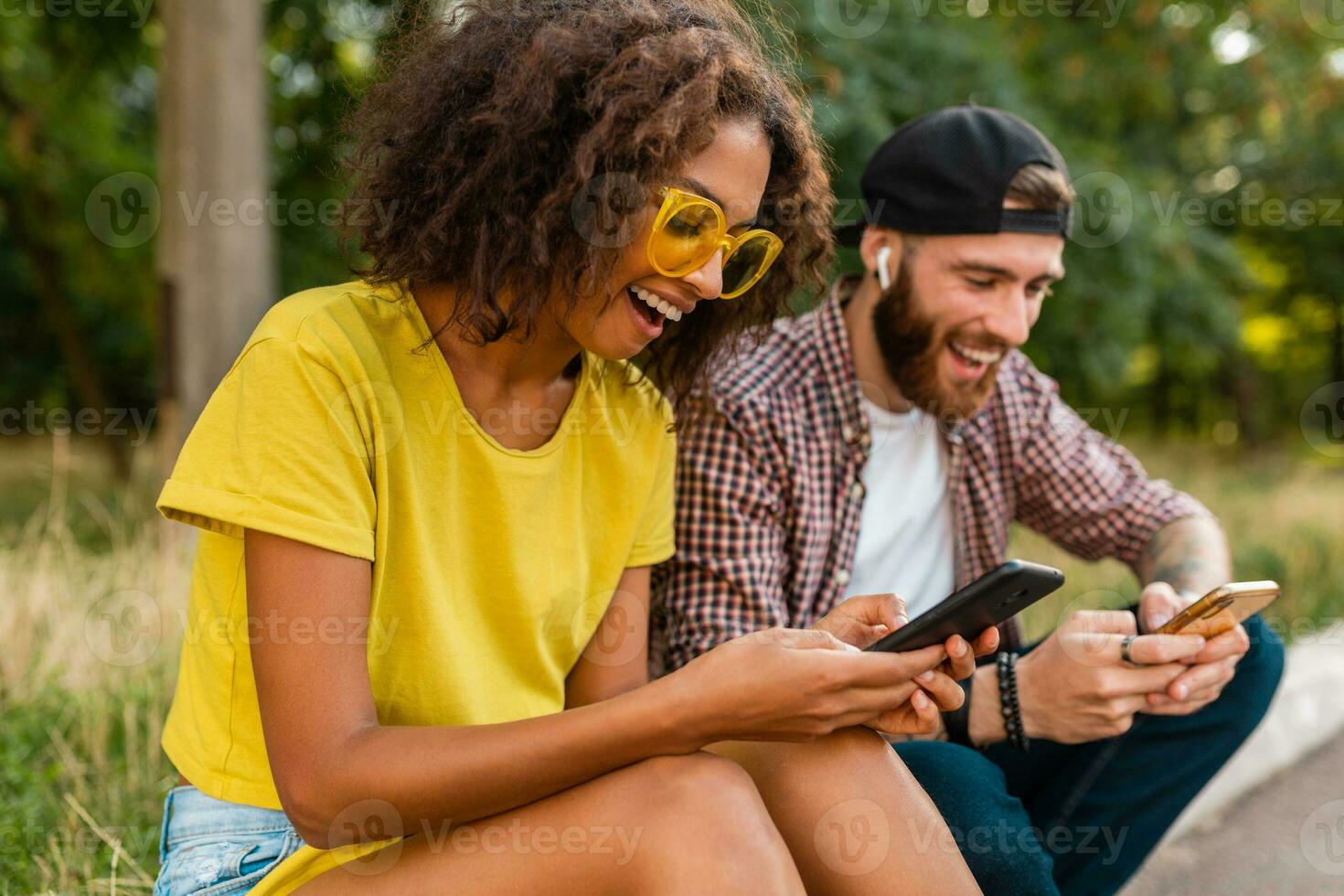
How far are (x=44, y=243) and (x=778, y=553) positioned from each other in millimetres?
8846

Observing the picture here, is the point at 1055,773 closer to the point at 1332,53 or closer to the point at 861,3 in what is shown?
the point at 861,3

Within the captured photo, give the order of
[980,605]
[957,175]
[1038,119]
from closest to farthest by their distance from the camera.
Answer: [980,605], [957,175], [1038,119]

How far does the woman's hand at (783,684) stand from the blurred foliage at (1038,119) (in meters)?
2.83

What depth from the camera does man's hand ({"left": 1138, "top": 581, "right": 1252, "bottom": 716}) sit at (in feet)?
7.55

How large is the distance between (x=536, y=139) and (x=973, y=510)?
163cm

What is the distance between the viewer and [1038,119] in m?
6.10

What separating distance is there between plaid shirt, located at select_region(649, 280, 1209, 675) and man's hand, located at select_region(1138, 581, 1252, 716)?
1.75 ft

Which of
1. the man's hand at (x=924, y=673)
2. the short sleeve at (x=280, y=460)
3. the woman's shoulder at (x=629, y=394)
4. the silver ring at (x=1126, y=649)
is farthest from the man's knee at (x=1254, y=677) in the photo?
the short sleeve at (x=280, y=460)

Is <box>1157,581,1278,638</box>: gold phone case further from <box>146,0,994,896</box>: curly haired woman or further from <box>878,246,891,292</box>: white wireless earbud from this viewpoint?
<box>878,246,891,292</box>: white wireless earbud

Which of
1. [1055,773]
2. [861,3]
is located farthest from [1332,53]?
[1055,773]

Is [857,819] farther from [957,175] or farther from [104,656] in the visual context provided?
[104,656]

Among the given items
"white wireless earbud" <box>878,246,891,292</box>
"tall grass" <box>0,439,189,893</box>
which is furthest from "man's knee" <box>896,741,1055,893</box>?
"tall grass" <box>0,439,189,893</box>

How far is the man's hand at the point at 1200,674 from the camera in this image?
2.30m

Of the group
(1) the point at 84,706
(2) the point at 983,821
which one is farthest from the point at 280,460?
(1) the point at 84,706
